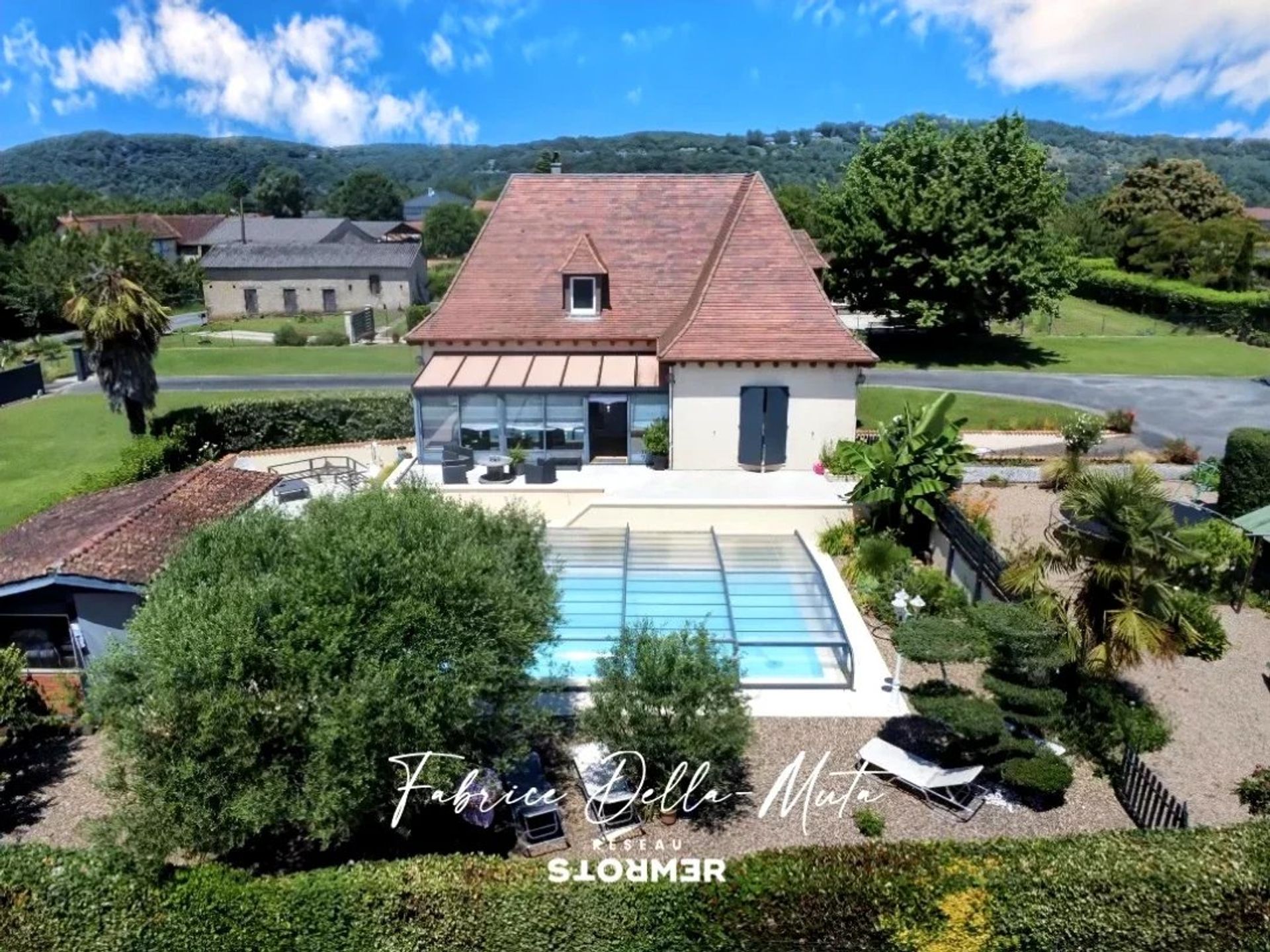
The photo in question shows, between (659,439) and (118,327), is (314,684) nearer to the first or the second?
(659,439)

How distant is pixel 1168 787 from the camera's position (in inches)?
585

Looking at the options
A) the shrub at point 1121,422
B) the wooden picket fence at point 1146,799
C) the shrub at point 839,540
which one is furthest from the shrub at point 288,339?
the wooden picket fence at point 1146,799

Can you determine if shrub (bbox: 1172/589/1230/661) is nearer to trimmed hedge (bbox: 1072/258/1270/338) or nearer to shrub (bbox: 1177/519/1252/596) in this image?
shrub (bbox: 1177/519/1252/596)

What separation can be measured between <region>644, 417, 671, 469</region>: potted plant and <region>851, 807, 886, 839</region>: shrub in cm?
1695

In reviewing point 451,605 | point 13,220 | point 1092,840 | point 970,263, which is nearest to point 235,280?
point 13,220

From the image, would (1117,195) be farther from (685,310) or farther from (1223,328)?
(685,310)

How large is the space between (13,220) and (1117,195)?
107306mm

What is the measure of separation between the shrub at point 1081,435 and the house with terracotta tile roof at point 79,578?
2652 centimetres

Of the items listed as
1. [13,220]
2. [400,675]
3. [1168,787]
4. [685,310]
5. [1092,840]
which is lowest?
[1168,787]

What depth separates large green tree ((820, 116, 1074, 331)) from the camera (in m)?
45.2

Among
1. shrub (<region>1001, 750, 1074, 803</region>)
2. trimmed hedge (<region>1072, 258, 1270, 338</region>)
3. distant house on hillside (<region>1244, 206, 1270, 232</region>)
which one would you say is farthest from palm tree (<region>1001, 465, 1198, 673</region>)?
distant house on hillside (<region>1244, 206, 1270, 232</region>)

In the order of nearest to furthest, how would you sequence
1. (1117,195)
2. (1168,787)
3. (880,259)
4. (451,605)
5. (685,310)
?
(451,605) → (1168,787) → (685,310) → (880,259) → (1117,195)


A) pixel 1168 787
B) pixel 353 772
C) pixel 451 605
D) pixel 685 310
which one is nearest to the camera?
pixel 353 772

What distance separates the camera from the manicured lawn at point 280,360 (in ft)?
167
